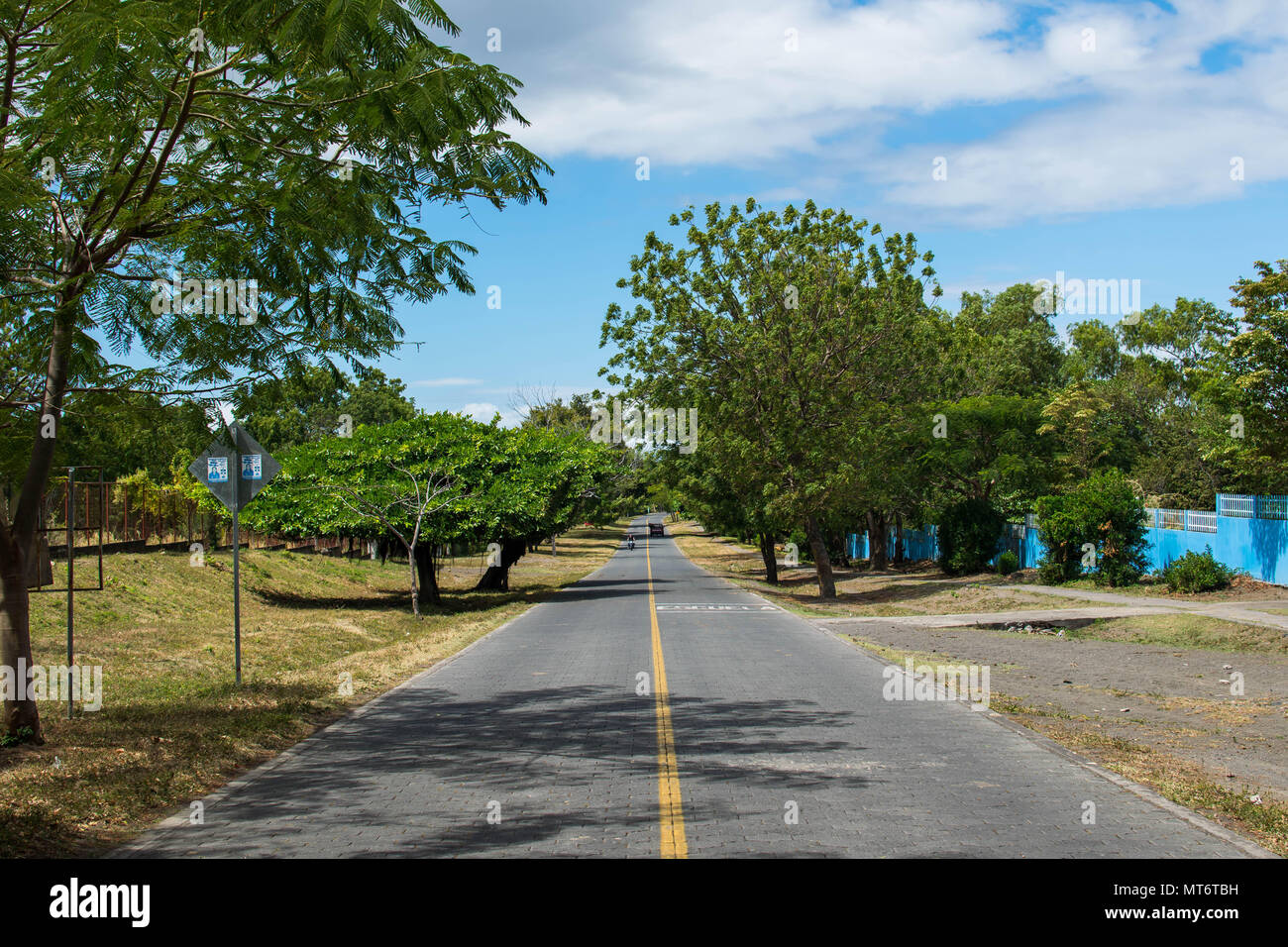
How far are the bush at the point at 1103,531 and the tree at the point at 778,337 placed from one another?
6.58 m

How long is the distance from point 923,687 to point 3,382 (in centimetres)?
1099

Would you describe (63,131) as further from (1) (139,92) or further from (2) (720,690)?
(2) (720,690)

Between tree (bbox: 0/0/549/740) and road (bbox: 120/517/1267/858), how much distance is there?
3487 mm

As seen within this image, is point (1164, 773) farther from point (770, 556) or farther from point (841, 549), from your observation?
point (841, 549)

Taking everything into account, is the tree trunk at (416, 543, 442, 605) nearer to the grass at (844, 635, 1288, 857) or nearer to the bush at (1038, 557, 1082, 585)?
the bush at (1038, 557, 1082, 585)

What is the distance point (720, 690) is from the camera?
42.4ft

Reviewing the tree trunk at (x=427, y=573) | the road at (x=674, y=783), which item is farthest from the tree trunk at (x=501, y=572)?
the road at (x=674, y=783)

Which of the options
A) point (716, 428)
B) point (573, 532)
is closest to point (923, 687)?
point (716, 428)

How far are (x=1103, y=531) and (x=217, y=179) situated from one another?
28017mm

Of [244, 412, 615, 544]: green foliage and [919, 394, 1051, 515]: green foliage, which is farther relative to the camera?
[919, 394, 1051, 515]: green foliage

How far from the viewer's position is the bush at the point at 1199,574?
26.3 m

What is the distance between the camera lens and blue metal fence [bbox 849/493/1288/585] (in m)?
25.6

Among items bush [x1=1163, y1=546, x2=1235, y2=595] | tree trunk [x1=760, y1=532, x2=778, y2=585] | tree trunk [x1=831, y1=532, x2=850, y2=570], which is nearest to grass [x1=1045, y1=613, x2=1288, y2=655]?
bush [x1=1163, y1=546, x2=1235, y2=595]

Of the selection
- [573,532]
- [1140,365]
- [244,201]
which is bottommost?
[573,532]
